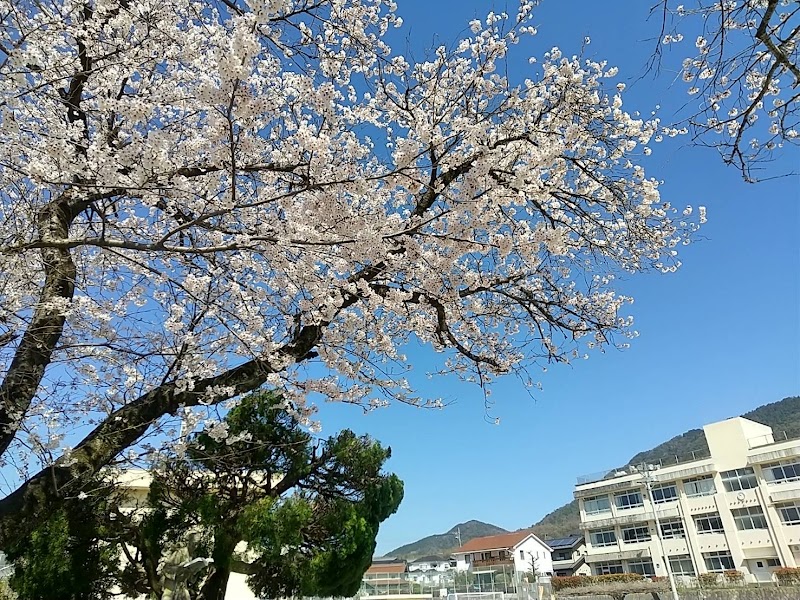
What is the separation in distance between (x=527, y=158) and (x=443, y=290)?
115 centimetres

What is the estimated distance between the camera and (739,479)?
22953mm

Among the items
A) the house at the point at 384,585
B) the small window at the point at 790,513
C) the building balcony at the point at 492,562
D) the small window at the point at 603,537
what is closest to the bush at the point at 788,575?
the small window at the point at 790,513

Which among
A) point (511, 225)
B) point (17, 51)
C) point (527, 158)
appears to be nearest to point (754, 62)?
point (527, 158)

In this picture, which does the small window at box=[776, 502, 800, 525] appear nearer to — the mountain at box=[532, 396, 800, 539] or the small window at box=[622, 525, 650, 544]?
the small window at box=[622, 525, 650, 544]

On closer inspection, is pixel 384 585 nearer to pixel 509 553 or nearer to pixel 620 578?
pixel 620 578

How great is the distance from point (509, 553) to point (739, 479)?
14.3 meters

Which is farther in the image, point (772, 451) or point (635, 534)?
point (635, 534)

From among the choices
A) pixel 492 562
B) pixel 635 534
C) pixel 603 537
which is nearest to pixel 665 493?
pixel 635 534

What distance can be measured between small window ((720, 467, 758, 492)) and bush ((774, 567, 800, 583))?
4.86m

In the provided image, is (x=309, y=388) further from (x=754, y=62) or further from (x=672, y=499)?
(x=672, y=499)

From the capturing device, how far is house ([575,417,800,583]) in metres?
21.0

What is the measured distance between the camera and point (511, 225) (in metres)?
3.89

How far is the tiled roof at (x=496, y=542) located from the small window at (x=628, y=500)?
7974mm

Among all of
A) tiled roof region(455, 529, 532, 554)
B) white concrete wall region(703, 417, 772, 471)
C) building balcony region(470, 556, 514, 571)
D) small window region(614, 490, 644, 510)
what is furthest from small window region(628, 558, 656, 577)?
tiled roof region(455, 529, 532, 554)
